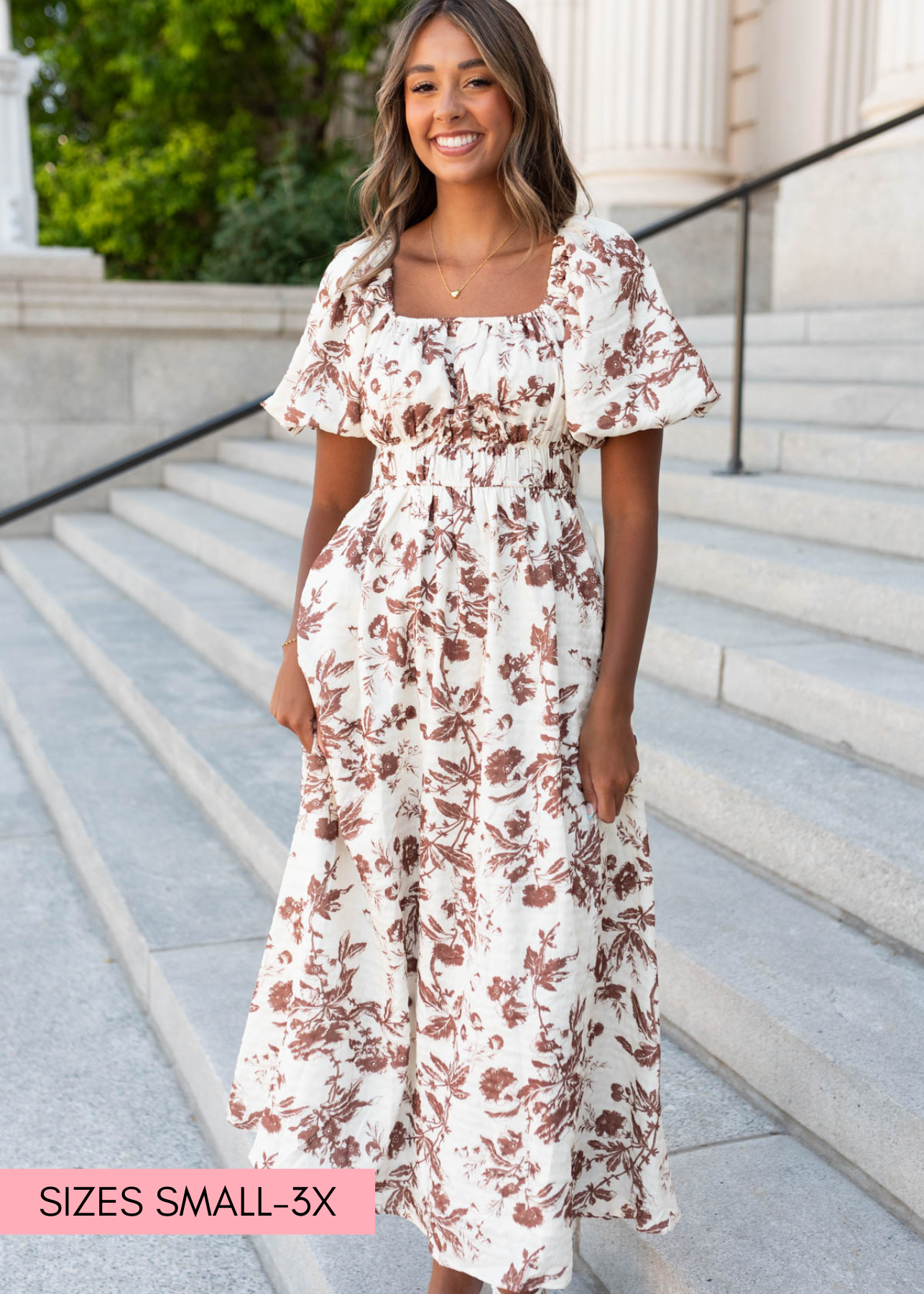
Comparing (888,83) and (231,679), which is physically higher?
(888,83)

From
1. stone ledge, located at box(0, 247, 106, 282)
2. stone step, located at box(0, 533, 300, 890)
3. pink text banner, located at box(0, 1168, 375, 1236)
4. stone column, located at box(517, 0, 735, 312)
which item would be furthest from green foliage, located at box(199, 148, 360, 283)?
pink text banner, located at box(0, 1168, 375, 1236)

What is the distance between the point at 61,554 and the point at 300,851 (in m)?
6.73

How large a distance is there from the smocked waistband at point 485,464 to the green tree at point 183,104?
A: 12267 millimetres

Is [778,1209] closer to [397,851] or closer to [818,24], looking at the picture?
[397,851]

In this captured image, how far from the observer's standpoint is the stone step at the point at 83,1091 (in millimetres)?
2479

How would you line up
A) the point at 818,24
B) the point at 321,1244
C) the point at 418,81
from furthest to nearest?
the point at 818,24 < the point at 321,1244 < the point at 418,81

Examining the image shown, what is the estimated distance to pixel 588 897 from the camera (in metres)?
1.87

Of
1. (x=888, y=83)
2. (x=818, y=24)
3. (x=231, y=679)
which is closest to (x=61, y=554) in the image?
(x=231, y=679)

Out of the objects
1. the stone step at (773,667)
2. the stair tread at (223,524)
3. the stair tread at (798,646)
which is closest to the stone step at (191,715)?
the stone step at (773,667)

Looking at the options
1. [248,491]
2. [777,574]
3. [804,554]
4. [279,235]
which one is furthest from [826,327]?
[279,235]

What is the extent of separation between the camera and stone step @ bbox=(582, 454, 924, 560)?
4.14 meters

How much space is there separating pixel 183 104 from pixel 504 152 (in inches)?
597

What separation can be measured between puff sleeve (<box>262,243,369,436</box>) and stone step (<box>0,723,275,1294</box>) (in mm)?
1580

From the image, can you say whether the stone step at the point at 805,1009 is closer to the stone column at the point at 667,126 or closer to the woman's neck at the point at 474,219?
the woman's neck at the point at 474,219
